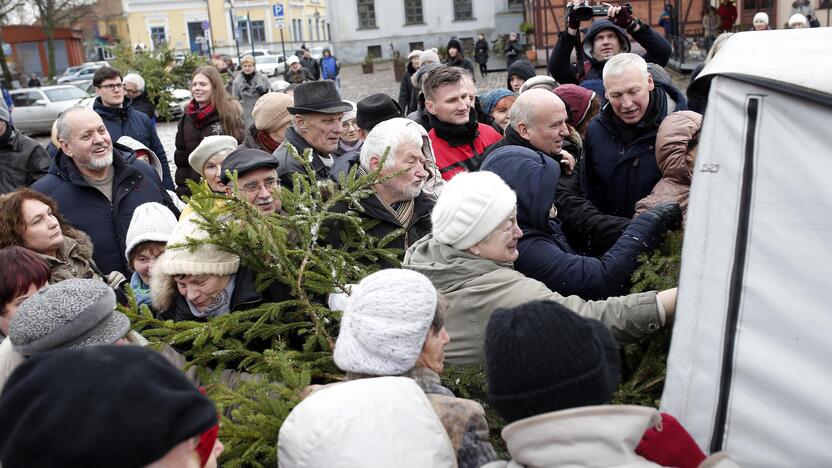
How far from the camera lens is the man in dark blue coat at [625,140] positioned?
4270 mm

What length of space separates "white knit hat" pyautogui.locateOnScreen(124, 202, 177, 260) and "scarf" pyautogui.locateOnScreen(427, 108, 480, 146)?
1.82 m

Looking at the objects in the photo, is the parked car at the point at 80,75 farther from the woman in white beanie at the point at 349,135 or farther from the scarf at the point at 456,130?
the scarf at the point at 456,130

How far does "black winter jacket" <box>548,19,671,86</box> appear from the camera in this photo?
6.20 m

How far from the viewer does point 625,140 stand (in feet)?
14.4

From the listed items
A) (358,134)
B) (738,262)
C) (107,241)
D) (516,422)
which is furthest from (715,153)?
(358,134)

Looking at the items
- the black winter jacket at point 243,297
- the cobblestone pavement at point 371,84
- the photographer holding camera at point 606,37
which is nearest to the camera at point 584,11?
the photographer holding camera at point 606,37

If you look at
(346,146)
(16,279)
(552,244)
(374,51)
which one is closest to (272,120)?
(346,146)

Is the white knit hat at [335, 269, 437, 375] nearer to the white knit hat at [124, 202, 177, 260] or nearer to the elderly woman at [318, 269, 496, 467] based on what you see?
the elderly woman at [318, 269, 496, 467]

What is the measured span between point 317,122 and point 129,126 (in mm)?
3022

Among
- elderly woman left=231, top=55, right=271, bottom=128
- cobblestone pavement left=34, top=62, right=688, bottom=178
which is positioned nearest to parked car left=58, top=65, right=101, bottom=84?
cobblestone pavement left=34, top=62, right=688, bottom=178

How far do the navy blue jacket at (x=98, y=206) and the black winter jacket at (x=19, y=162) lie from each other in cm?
124

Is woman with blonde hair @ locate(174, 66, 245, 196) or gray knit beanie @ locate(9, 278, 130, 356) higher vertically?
woman with blonde hair @ locate(174, 66, 245, 196)

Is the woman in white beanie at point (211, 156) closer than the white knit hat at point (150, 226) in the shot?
No

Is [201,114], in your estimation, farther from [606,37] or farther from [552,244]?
[552,244]
